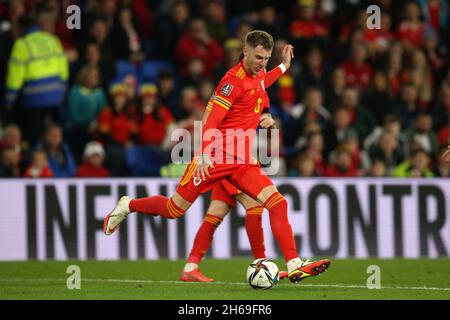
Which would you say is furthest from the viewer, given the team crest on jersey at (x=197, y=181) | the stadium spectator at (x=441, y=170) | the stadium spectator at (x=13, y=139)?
the stadium spectator at (x=441, y=170)

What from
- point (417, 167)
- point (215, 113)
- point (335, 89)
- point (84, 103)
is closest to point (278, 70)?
point (215, 113)

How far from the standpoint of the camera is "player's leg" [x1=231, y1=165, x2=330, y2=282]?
898cm

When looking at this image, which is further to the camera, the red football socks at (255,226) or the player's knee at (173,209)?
the red football socks at (255,226)

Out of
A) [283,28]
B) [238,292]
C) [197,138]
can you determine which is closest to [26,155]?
[197,138]

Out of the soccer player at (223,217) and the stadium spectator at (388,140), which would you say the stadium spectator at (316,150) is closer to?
the stadium spectator at (388,140)

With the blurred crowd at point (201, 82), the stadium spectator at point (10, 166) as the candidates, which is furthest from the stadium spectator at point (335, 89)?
the stadium spectator at point (10, 166)

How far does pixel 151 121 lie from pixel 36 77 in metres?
1.73

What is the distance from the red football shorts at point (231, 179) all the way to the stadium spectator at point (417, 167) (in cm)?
571

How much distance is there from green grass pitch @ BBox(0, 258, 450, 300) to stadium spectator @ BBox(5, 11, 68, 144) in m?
3.24

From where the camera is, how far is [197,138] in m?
14.3

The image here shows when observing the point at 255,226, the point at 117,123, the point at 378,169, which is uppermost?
the point at 117,123

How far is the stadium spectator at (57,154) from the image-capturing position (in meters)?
14.4

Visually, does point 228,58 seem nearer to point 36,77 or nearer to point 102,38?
point 102,38

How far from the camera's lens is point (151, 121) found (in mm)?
15266
